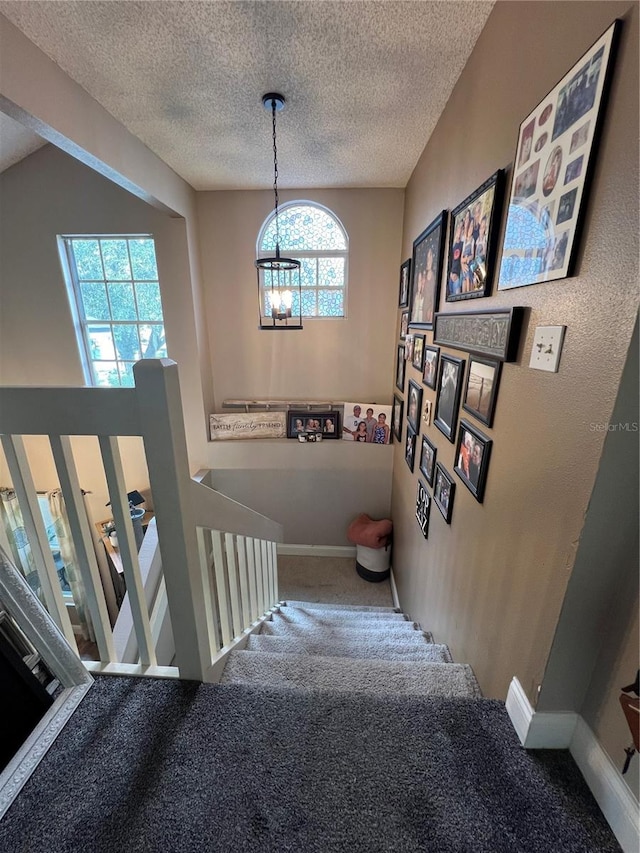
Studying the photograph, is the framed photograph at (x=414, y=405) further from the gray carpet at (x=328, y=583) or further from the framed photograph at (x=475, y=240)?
the gray carpet at (x=328, y=583)

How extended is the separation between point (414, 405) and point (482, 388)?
119 cm

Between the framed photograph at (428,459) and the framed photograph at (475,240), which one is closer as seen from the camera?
the framed photograph at (475,240)

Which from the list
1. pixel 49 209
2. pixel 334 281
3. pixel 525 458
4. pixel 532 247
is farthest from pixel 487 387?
pixel 49 209

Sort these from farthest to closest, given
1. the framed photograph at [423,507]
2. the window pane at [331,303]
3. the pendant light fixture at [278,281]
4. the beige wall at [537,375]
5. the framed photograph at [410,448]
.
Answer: the window pane at [331,303], the framed photograph at [410,448], the framed photograph at [423,507], the pendant light fixture at [278,281], the beige wall at [537,375]

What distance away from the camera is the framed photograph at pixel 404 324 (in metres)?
2.80

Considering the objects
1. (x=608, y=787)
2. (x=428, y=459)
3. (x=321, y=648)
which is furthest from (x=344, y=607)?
(x=608, y=787)

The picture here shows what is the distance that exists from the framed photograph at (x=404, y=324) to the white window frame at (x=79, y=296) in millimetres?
2248

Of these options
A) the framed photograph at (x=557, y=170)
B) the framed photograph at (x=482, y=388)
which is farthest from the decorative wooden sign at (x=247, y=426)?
the framed photograph at (x=557, y=170)

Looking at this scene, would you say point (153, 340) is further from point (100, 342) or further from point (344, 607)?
point (344, 607)

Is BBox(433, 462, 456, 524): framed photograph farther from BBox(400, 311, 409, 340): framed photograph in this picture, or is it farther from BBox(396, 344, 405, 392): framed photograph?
BBox(400, 311, 409, 340): framed photograph

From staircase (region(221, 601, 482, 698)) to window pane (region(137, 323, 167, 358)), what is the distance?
9.01 ft

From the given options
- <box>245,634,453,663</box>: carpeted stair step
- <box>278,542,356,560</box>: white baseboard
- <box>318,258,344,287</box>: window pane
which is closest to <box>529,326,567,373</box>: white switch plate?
<box>245,634,453,663</box>: carpeted stair step

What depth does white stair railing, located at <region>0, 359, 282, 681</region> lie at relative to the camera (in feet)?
2.68

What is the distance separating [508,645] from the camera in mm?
1086
